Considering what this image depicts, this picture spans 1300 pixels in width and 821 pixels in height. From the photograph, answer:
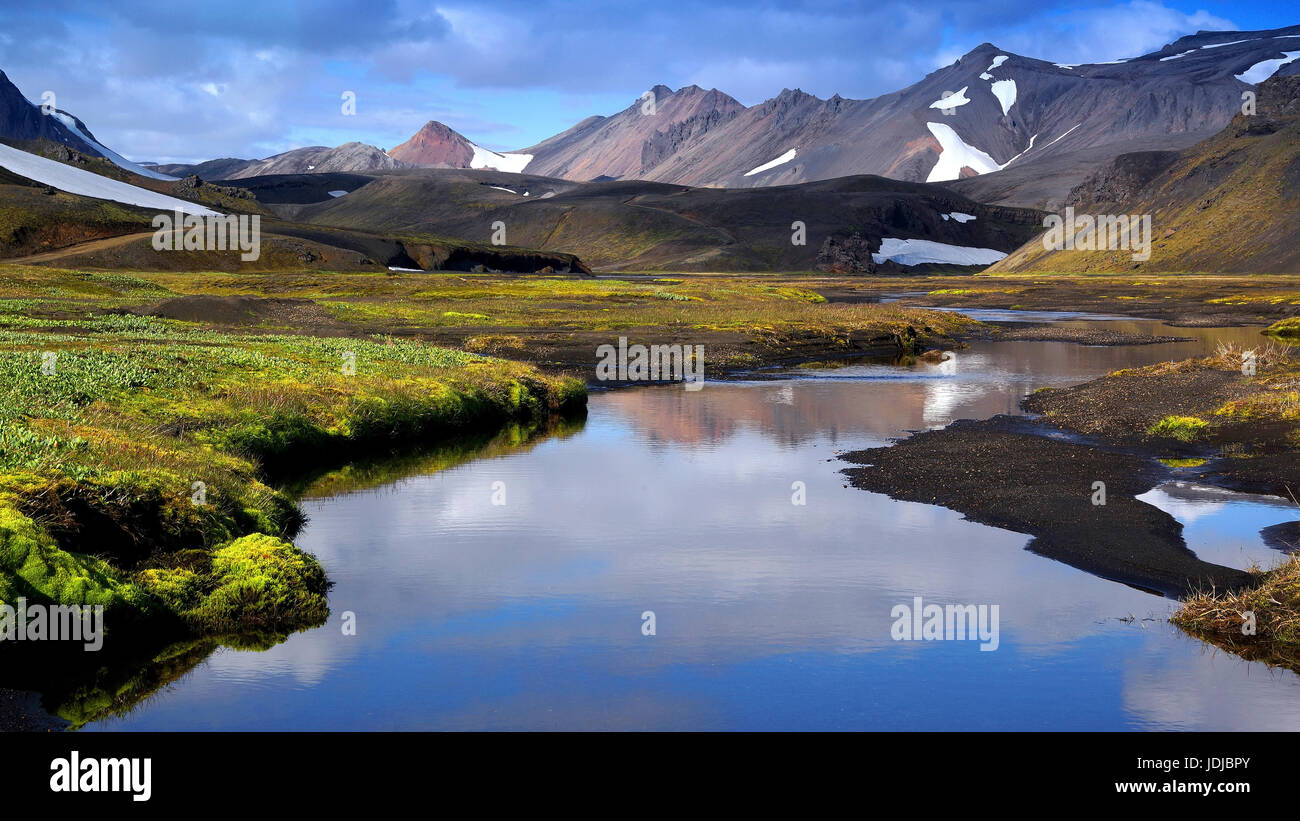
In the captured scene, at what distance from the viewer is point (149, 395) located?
30922mm

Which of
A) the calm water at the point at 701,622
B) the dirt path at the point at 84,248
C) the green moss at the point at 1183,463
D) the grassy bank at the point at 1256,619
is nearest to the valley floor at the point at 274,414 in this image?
the green moss at the point at 1183,463

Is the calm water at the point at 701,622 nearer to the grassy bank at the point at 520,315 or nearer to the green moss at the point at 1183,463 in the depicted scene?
the green moss at the point at 1183,463

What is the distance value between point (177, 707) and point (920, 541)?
14.3 meters

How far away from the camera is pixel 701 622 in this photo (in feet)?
60.8


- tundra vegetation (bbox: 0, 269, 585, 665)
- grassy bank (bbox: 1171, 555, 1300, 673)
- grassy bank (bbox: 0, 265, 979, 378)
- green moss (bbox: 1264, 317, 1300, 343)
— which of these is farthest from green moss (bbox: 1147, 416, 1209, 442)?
green moss (bbox: 1264, 317, 1300, 343)

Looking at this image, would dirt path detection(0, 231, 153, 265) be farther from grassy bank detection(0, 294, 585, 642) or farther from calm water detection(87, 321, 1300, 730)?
calm water detection(87, 321, 1300, 730)

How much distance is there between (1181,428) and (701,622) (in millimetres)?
23756

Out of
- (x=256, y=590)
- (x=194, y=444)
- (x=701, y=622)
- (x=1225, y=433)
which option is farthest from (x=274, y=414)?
(x=1225, y=433)

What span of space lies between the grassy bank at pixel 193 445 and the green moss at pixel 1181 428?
20.9 meters

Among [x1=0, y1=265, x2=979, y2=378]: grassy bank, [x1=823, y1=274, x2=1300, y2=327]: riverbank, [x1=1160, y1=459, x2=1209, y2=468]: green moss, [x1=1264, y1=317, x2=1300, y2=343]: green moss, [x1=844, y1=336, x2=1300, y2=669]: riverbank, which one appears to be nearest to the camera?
[x1=844, y1=336, x2=1300, y2=669]: riverbank

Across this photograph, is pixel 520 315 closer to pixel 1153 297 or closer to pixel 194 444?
pixel 194 444

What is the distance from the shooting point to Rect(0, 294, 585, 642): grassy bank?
56.3ft

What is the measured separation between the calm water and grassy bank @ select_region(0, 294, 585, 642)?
56.6 inches

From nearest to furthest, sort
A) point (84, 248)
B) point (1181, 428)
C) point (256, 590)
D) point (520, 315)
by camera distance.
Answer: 1. point (256, 590)
2. point (1181, 428)
3. point (520, 315)
4. point (84, 248)
